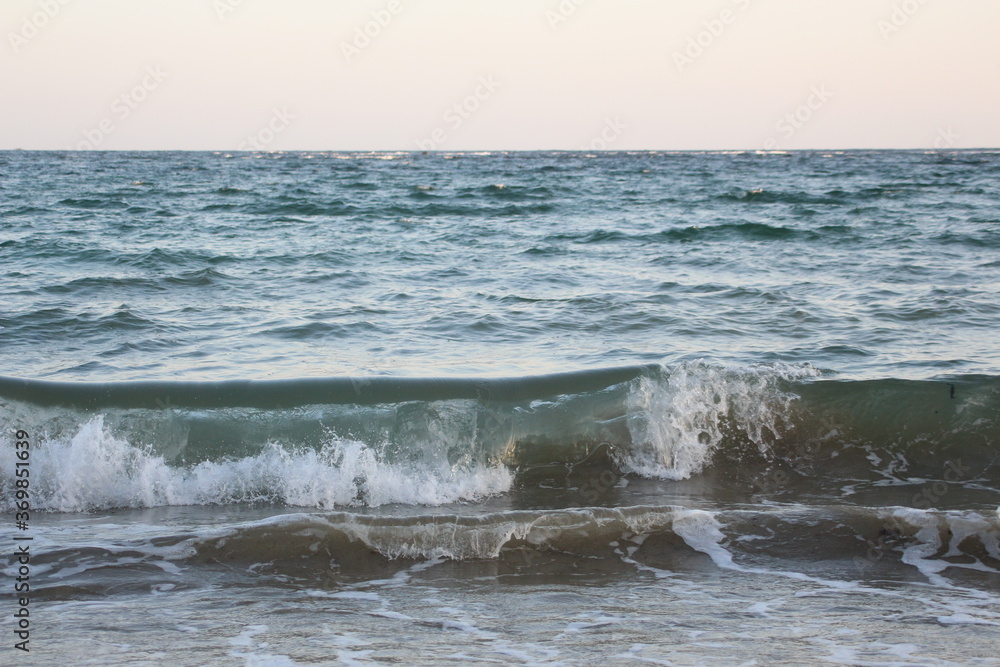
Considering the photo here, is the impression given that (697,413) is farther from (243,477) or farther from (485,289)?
(485,289)

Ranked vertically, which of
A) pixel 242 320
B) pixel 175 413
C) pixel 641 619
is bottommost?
pixel 641 619

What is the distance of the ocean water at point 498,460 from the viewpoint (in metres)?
3.57

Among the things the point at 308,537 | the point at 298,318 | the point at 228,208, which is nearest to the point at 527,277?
the point at 298,318

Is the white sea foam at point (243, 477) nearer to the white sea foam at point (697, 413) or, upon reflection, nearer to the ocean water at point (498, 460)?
the ocean water at point (498, 460)

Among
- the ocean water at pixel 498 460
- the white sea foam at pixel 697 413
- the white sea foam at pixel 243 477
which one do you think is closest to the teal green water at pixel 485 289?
the ocean water at pixel 498 460

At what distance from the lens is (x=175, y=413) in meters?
6.34

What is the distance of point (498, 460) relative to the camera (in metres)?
6.17

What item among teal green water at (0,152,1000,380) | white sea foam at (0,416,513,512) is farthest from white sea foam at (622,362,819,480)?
white sea foam at (0,416,513,512)

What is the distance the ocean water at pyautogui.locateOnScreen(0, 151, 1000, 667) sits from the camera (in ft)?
11.7

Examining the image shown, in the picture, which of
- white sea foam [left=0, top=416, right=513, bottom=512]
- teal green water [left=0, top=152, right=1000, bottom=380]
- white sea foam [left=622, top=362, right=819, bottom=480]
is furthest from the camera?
teal green water [left=0, top=152, right=1000, bottom=380]

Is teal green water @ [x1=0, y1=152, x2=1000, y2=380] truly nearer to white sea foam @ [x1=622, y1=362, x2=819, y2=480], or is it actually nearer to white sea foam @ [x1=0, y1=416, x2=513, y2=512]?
white sea foam @ [x1=622, y1=362, x2=819, y2=480]

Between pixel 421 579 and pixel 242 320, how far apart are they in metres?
5.62

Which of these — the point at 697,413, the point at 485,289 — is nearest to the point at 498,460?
the point at 697,413

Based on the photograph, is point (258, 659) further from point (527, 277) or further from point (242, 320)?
point (527, 277)
